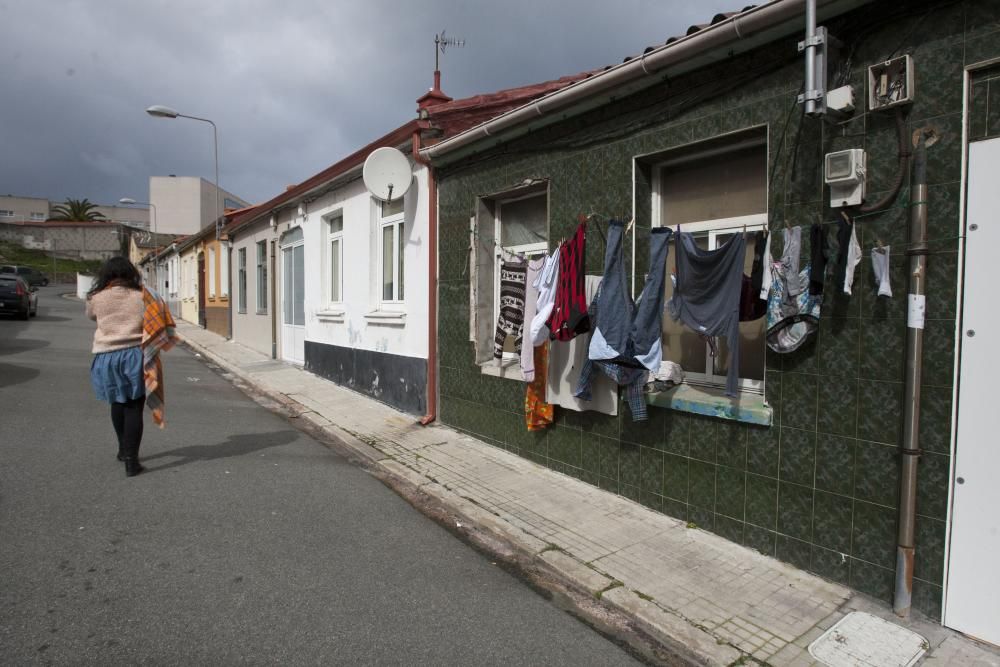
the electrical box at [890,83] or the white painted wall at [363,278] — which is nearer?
the electrical box at [890,83]

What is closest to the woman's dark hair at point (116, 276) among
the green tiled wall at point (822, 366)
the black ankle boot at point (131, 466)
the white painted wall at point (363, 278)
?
the black ankle boot at point (131, 466)

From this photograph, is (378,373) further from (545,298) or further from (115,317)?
(545,298)

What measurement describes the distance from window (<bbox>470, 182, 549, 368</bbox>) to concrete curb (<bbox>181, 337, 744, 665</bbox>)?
172 centimetres

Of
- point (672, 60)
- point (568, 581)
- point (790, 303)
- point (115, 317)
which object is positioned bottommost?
point (568, 581)

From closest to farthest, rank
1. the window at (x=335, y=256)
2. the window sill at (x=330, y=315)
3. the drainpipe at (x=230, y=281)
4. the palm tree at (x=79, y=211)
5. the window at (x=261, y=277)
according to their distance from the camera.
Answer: the window sill at (x=330, y=315) → the window at (x=335, y=256) → the window at (x=261, y=277) → the drainpipe at (x=230, y=281) → the palm tree at (x=79, y=211)

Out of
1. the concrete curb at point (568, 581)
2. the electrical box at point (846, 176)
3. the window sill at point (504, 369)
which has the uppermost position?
the electrical box at point (846, 176)

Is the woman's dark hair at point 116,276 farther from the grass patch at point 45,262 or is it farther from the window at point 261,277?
the grass patch at point 45,262

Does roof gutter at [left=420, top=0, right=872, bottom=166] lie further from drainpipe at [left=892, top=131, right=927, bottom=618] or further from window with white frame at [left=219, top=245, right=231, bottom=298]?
window with white frame at [left=219, top=245, right=231, bottom=298]

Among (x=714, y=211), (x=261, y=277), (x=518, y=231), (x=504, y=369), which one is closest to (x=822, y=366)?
(x=714, y=211)

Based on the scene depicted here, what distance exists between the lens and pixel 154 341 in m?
5.46

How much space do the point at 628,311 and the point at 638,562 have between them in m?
1.88

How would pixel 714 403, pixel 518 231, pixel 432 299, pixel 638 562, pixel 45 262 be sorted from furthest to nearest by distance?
pixel 45 262
pixel 432 299
pixel 518 231
pixel 714 403
pixel 638 562

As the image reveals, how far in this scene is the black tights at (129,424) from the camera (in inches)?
206

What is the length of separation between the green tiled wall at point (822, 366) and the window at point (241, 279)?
14145 mm
